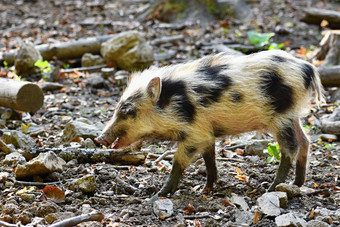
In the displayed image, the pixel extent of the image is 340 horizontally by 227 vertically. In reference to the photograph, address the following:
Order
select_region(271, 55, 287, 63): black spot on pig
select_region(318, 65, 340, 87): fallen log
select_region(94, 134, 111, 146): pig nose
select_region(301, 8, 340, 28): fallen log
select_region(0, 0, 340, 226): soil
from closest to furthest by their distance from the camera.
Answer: select_region(0, 0, 340, 226): soil, select_region(271, 55, 287, 63): black spot on pig, select_region(94, 134, 111, 146): pig nose, select_region(318, 65, 340, 87): fallen log, select_region(301, 8, 340, 28): fallen log

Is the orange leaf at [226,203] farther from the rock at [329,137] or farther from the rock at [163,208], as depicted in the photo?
the rock at [329,137]

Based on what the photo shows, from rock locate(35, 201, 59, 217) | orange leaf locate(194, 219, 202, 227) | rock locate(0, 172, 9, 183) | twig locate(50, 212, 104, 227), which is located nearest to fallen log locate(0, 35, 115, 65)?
rock locate(0, 172, 9, 183)

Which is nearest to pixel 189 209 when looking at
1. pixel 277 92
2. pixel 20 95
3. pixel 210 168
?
pixel 210 168

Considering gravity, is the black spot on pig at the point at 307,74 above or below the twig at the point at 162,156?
above

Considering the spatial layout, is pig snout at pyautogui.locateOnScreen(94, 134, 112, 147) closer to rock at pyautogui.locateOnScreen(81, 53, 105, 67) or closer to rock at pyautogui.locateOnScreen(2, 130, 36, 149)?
rock at pyautogui.locateOnScreen(2, 130, 36, 149)

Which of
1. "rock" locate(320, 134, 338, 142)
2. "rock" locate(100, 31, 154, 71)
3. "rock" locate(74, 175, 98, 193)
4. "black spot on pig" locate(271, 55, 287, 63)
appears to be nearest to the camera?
"rock" locate(74, 175, 98, 193)

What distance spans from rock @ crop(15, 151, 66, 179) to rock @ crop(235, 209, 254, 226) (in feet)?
6.35

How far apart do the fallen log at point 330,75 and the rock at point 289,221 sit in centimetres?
391

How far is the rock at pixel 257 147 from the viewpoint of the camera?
6131mm

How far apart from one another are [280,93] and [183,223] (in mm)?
1650

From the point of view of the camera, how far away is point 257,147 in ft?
20.2

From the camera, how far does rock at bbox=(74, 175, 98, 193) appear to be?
4.77m

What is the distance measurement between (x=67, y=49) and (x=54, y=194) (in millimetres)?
5834

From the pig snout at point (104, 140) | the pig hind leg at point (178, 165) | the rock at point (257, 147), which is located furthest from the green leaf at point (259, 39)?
the pig snout at point (104, 140)
